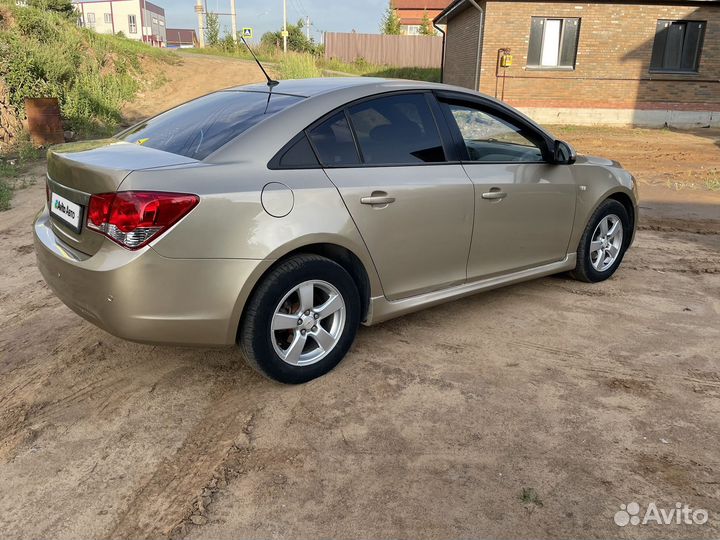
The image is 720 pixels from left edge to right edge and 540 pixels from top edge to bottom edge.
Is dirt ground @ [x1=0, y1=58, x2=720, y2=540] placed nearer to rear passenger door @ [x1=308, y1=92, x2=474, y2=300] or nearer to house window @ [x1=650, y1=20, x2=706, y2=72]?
rear passenger door @ [x1=308, y1=92, x2=474, y2=300]

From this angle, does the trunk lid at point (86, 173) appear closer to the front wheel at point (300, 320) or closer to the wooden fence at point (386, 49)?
the front wheel at point (300, 320)

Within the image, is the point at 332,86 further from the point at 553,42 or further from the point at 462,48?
the point at 462,48

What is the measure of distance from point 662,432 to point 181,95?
804 inches

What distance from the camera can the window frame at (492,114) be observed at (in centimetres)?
376

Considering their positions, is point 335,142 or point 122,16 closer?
point 335,142

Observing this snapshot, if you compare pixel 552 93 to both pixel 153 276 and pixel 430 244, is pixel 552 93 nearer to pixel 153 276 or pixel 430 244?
pixel 430 244

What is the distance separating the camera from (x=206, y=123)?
3.33 m

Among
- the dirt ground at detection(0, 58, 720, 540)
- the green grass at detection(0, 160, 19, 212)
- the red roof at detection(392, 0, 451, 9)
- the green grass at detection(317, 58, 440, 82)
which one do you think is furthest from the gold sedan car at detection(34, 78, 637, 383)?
the red roof at detection(392, 0, 451, 9)

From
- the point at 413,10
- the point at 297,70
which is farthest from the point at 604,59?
the point at 413,10

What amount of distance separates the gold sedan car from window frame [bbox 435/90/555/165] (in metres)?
0.01

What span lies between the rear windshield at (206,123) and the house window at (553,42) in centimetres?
1645

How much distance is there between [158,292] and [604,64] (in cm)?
1831

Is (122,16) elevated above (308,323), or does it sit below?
above

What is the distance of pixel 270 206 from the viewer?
2.88 meters
